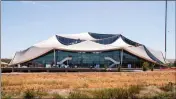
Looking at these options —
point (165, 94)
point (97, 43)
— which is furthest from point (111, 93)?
point (97, 43)

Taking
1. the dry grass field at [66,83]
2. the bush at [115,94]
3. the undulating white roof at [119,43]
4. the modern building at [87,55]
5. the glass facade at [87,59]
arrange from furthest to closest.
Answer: the undulating white roof at [119,43]
the glass facade at [87,59]
the modern building at [87,55]
the dry grass field at [66,83]
the bush at [115,94]

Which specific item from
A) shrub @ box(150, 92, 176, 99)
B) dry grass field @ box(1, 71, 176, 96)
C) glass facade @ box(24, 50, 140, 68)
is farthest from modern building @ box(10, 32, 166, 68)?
shrub @ box(150, 92, 176, 99)

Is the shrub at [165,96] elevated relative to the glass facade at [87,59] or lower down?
lower down

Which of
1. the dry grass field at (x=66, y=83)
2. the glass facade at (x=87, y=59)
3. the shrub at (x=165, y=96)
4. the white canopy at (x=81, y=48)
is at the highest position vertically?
the white canopy at (x=81, y=48)

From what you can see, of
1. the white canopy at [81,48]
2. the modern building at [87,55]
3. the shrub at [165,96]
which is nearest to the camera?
the shrub at [165,96]

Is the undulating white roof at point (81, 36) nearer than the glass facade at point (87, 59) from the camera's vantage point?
No

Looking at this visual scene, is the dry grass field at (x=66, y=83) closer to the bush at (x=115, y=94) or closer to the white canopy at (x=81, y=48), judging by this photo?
the bush at (x=115, y=94)

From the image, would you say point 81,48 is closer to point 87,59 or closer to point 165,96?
point 87,59

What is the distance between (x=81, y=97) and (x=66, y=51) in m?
71.7

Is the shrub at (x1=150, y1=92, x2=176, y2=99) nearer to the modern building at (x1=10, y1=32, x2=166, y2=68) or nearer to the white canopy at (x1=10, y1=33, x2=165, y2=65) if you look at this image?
the modern building at (x1=10, y1=32, x2=166, y2=68)

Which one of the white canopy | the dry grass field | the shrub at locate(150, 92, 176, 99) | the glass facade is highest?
the white canopy

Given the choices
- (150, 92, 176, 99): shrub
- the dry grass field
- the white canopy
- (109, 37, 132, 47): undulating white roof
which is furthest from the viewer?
(109, 37, 132, 47): undulating white roof

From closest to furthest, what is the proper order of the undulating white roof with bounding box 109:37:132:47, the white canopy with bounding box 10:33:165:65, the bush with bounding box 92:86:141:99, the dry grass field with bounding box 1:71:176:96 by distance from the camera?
the bush with bounding box 92:86:141:99
the dry grass field with bounding box 1:71:176:96
the white canopy with bounding box 10:33:165:65
the undulating white roof with bounding box 109:37:132:47

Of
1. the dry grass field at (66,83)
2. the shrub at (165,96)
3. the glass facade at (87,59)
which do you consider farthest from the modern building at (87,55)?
the shrub at (165,96)
